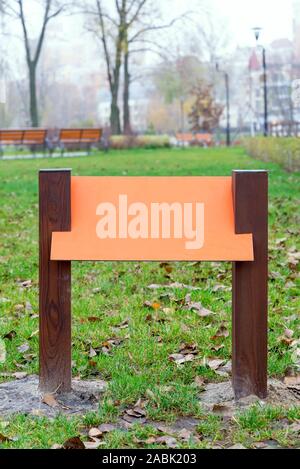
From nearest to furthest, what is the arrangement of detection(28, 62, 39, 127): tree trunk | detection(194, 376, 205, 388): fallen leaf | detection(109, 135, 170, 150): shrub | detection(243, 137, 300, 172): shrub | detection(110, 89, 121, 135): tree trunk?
detection(194, 376, 205, 388): fallen leaf < detection(243, 137, 300, 172): shrub < detection(109, 135, 170, 150): shrub < detection(28, 62, 39, 127): tree trunk < detection(110, 89, 121, 135): tree trunk

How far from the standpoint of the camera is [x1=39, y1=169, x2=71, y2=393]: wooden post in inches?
163

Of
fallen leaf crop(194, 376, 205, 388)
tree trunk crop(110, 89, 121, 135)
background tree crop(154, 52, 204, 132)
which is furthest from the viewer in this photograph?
background tree crop(154, 52, 204, 132)

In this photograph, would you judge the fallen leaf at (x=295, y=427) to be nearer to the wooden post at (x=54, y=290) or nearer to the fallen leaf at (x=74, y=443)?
the fallen leaf at (x=74, y=443)

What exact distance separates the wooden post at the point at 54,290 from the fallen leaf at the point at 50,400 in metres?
0.09

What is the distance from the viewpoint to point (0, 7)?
144 feet

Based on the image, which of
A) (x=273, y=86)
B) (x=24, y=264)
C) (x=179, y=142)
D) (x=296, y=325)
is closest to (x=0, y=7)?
(x=179, y=142)

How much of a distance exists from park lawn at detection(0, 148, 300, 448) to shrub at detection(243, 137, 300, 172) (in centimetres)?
845

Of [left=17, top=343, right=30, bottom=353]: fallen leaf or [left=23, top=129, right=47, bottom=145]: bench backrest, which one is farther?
[left=23, top=129, right=47, bottom=145]: bench backrest

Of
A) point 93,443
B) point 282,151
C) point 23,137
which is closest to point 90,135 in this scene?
point 23,137

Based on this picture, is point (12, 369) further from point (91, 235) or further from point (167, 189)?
point (167, 189)

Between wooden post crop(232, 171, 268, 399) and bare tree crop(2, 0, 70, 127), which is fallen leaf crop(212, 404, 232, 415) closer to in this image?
wooden post crop(232, 171, 268, 399)

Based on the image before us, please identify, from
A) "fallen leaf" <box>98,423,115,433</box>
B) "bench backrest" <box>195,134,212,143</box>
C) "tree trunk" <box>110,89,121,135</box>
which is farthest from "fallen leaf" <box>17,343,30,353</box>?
"bench backrest" <box>195,134,212,143</box>

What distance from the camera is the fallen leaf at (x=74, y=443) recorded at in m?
3.50

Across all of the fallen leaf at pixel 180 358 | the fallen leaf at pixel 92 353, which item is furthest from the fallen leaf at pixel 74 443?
the fallen leaf at pixel 92 353
